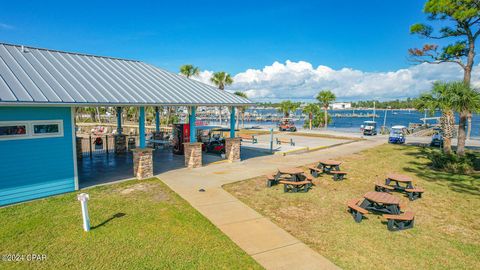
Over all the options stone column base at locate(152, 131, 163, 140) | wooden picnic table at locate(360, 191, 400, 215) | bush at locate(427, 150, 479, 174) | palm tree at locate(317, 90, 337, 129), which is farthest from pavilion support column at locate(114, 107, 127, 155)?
palm tree at locate(317, 90, 337, 129)

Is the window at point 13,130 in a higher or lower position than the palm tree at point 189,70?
lower

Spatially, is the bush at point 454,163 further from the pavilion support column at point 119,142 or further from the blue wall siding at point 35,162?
the pavilion support column at point 119,142

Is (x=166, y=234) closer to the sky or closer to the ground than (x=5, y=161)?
closer to the ground

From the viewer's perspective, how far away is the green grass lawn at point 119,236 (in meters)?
6.33

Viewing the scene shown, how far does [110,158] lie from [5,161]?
8.91 metres

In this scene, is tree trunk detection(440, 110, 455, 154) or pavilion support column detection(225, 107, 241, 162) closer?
tree trunk detection(440, 110, 455, 154)

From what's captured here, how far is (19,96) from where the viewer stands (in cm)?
978

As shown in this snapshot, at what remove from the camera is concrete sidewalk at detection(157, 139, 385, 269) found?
6.63 metres

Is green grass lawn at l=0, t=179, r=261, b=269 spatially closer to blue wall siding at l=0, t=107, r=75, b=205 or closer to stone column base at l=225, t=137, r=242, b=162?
blue wall siding at l=0, t=107, r=75, b=205

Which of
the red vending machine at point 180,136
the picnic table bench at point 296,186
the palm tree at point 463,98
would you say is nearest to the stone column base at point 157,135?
the red vending machine at point 180,136

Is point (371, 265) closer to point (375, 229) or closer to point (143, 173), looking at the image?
point (375, 229)

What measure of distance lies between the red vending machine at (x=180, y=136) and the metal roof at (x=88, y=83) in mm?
3488

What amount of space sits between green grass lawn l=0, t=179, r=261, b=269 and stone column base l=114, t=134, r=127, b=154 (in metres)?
9.81

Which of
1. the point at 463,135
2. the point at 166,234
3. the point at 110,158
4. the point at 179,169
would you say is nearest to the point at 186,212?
the point at 166,234
